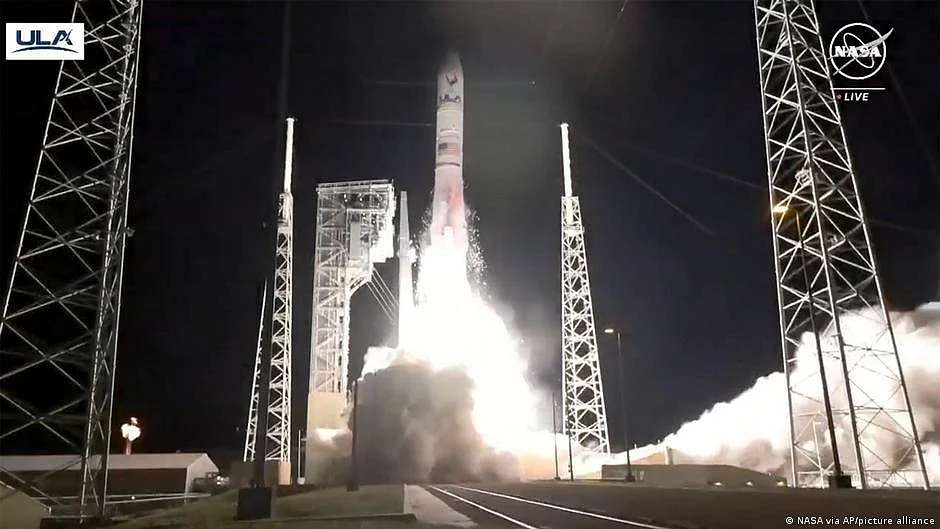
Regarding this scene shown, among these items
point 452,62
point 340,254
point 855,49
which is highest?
point 452,62

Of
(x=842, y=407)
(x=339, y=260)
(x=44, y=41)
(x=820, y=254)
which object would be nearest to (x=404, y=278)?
(x=339, y=260)

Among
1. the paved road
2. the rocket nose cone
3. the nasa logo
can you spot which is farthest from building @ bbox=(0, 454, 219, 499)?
the nasa logo

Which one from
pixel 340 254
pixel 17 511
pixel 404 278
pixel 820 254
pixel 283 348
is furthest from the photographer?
pixel 404 278

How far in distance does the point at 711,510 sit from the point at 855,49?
22769 millimetres

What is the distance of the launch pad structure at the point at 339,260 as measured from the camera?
1898 inches

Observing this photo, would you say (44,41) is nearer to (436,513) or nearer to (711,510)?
(436,513)

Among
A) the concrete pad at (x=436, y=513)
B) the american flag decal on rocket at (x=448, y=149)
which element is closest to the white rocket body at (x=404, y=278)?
the american flag decal on rocket at (x=448, y=149)

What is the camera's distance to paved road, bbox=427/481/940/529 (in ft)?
39.9

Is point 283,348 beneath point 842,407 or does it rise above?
above

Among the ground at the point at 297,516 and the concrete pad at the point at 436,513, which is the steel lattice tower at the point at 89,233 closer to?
the ground at the point at 297,516

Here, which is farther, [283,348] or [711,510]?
[283,348]

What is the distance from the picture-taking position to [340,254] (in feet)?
161

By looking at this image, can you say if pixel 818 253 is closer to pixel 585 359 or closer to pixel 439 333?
pixel 585 359

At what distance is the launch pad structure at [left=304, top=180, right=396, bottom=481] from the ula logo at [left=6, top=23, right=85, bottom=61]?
25.9 m
